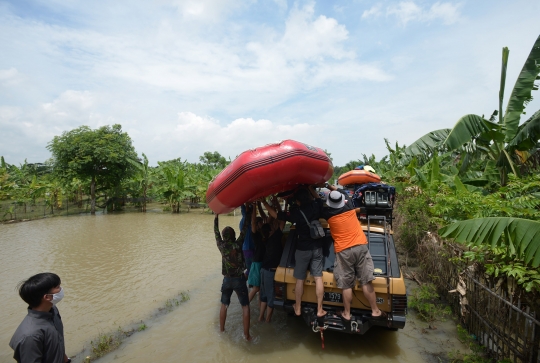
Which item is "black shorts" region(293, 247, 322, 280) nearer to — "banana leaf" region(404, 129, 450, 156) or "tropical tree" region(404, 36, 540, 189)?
"tropical tree" region(404, 36, 540, 189)

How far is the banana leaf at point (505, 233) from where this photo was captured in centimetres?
297

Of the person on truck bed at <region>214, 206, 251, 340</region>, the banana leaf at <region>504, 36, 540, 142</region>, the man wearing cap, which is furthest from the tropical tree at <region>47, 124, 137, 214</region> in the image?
the banana leaf at <region>504, 36, 540, 142</region>

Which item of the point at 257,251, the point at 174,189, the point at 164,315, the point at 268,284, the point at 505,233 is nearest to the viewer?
the point at 505,233

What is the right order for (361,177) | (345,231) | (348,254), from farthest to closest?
(361,177)
(345,231)
(348,254)

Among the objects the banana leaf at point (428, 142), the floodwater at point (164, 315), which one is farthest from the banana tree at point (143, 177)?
the banana leaf at point (428, 142)

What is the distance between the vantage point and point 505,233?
3252mm

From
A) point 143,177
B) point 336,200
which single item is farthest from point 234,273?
point 143,177

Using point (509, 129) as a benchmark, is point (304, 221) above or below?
below

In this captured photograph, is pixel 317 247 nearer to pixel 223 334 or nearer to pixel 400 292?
pixel 400 292

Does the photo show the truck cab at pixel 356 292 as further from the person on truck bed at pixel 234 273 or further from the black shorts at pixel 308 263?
the person on truck bed at pixel 234 273

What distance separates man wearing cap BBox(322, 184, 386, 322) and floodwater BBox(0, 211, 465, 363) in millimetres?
936

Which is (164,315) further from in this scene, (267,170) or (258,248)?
(267,170)

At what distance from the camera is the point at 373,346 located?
14.6 ft

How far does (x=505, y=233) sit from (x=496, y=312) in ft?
3.95
